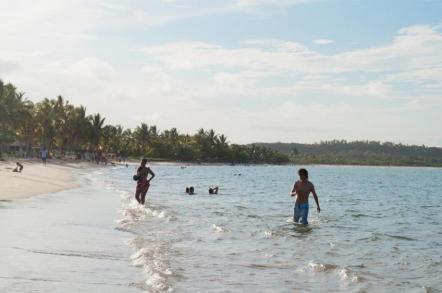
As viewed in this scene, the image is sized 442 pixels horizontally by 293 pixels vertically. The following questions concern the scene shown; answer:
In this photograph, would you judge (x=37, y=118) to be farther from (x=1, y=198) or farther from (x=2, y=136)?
(x=1, y=198)

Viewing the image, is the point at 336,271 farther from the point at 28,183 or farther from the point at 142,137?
the point at 142,137

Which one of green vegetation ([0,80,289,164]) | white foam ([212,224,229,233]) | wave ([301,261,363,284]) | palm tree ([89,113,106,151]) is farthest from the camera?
palm tree ([89,113,106,151])

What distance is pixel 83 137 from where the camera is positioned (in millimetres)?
107562

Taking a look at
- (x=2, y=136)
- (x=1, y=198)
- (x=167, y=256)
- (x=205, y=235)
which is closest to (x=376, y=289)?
(x=167, y=256)

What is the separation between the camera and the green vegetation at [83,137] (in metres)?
78.6

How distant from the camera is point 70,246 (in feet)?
35.2

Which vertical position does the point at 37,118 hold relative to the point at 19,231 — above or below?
above

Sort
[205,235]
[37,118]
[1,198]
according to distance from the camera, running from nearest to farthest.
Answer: [205,235] → [1,198] → [37,118]

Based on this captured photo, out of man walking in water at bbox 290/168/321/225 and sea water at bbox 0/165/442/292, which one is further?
man walking in water at bbox 290/168/321/225

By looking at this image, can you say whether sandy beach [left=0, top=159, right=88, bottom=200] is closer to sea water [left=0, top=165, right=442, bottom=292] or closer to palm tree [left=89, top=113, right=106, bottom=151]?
sea water [left=0, top=165, right=442, bottom=292]

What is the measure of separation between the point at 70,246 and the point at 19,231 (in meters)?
1.68

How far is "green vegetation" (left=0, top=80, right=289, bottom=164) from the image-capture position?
258ft

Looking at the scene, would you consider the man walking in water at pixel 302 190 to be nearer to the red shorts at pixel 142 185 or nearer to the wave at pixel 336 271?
the wave at pixel 336 271

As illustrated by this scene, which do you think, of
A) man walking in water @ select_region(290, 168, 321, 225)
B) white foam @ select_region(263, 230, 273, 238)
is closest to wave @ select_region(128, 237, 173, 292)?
white foam @ select_region(263, 230, 273, 238)
